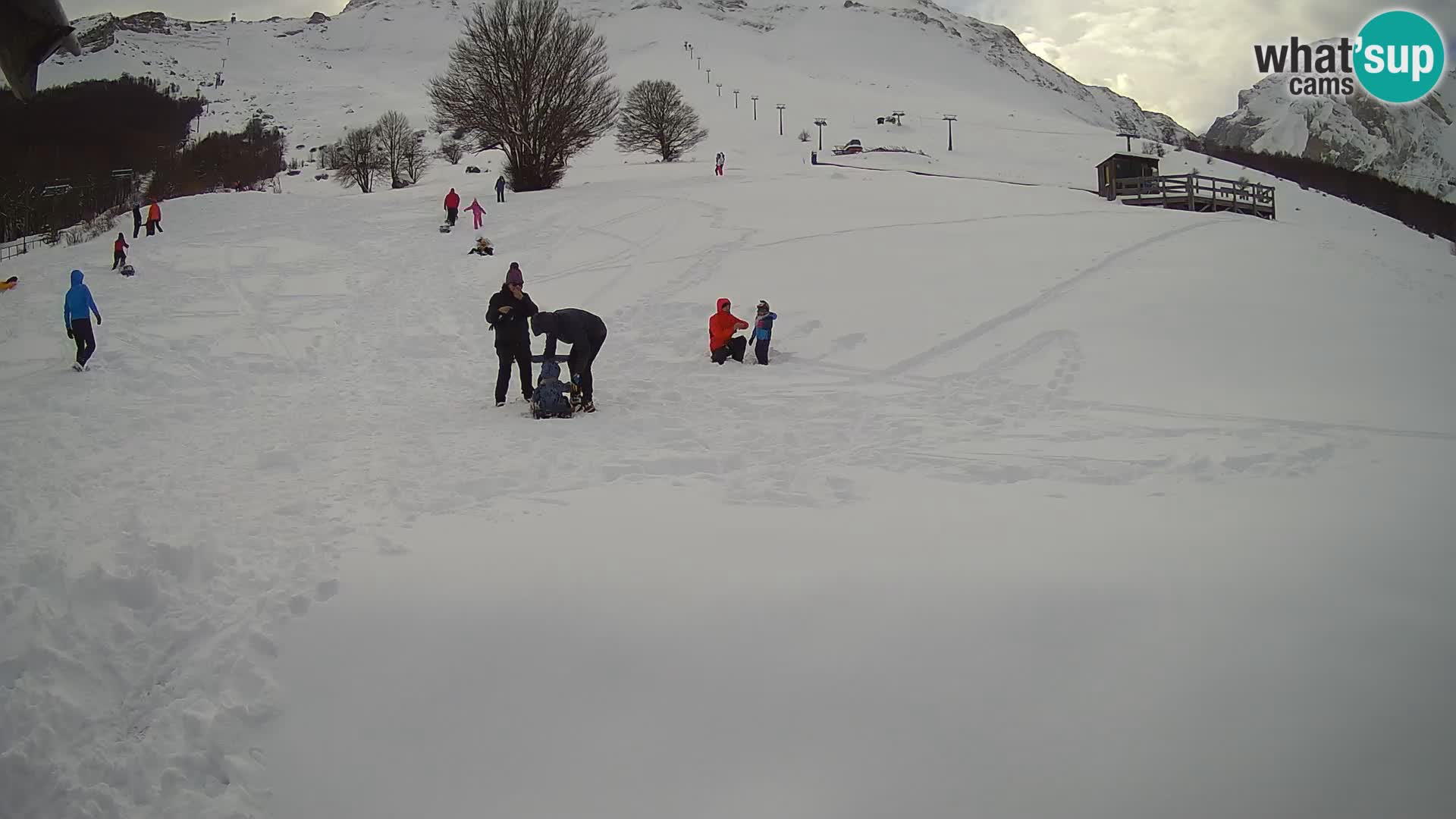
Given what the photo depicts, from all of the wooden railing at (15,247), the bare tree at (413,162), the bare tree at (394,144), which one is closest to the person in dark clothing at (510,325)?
the wooden railing at (15,247)

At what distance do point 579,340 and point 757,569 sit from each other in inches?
202

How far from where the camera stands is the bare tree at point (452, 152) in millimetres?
73312

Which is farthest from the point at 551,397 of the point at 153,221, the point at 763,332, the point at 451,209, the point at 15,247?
the point at 15,247

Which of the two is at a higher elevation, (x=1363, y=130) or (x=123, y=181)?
(x=1363, y=130)

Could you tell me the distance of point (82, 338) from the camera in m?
11.0

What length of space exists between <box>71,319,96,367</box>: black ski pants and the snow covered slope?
368 mm

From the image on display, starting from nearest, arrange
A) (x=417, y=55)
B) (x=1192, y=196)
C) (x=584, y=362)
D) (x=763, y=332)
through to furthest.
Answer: (x=584, y=362)
(x=763, y=332)
(x=1192, y=196)
(x=417, y=55)

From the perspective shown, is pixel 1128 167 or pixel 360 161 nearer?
pixel 1128 167

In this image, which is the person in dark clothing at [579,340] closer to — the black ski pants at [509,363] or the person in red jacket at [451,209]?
the black ski pants at [509,363]

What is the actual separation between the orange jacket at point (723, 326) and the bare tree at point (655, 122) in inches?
1712

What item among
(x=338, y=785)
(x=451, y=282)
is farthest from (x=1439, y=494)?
(x=451, y=282)

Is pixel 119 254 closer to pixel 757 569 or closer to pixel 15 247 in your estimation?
pixel 15 247

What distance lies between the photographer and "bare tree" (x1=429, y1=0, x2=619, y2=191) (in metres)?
32.8

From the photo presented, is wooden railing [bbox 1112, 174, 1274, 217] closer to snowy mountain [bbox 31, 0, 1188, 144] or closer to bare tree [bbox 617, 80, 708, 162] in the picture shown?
bare tree [bbox 617, 80, 708, 162]
